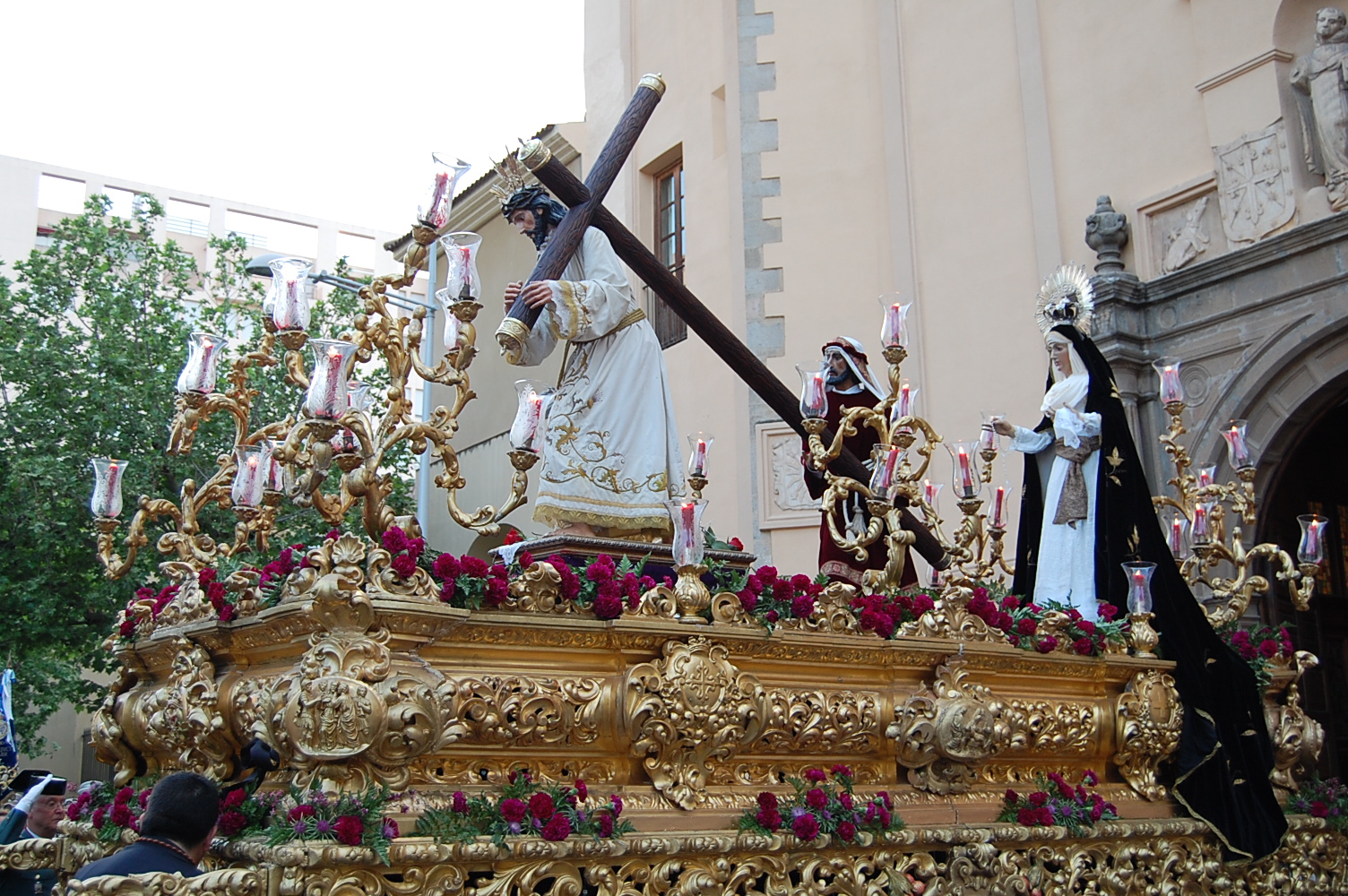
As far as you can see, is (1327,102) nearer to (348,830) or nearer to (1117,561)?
(1117,561)

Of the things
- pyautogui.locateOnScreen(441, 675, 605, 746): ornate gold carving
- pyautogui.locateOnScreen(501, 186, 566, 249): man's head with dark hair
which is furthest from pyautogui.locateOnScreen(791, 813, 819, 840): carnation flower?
pyautogui.locateOnScreen(501, 186, 566, 249): man's head with dark hair

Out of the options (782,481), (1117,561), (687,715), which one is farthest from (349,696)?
(782,481)

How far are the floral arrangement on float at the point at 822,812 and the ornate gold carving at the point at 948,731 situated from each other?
11.1 inches

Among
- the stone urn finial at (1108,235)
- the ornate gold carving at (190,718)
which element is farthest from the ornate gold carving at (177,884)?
the stone urn finial at (1108,235)

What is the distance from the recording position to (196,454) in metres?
14.7

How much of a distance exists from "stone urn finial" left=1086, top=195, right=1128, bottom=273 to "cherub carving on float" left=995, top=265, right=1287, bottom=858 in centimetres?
269

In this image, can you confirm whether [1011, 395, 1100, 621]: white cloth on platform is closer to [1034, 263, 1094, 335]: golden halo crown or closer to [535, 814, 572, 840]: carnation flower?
[1034, 263, 1094, 335]: golden halo crown

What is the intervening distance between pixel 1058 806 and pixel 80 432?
12.6 m

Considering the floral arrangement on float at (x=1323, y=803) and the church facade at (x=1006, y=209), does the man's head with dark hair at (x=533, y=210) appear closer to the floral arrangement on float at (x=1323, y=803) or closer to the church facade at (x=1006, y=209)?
the floral arrangement on float at (x=1323, y=803)

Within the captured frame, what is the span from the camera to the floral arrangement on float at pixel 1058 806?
5.04 m

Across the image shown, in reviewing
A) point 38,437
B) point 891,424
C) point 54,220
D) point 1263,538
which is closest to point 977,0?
point 1263,538

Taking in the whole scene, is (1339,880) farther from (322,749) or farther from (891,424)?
(322,749)

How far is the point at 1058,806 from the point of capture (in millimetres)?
5168

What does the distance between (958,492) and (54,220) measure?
1064 inches
